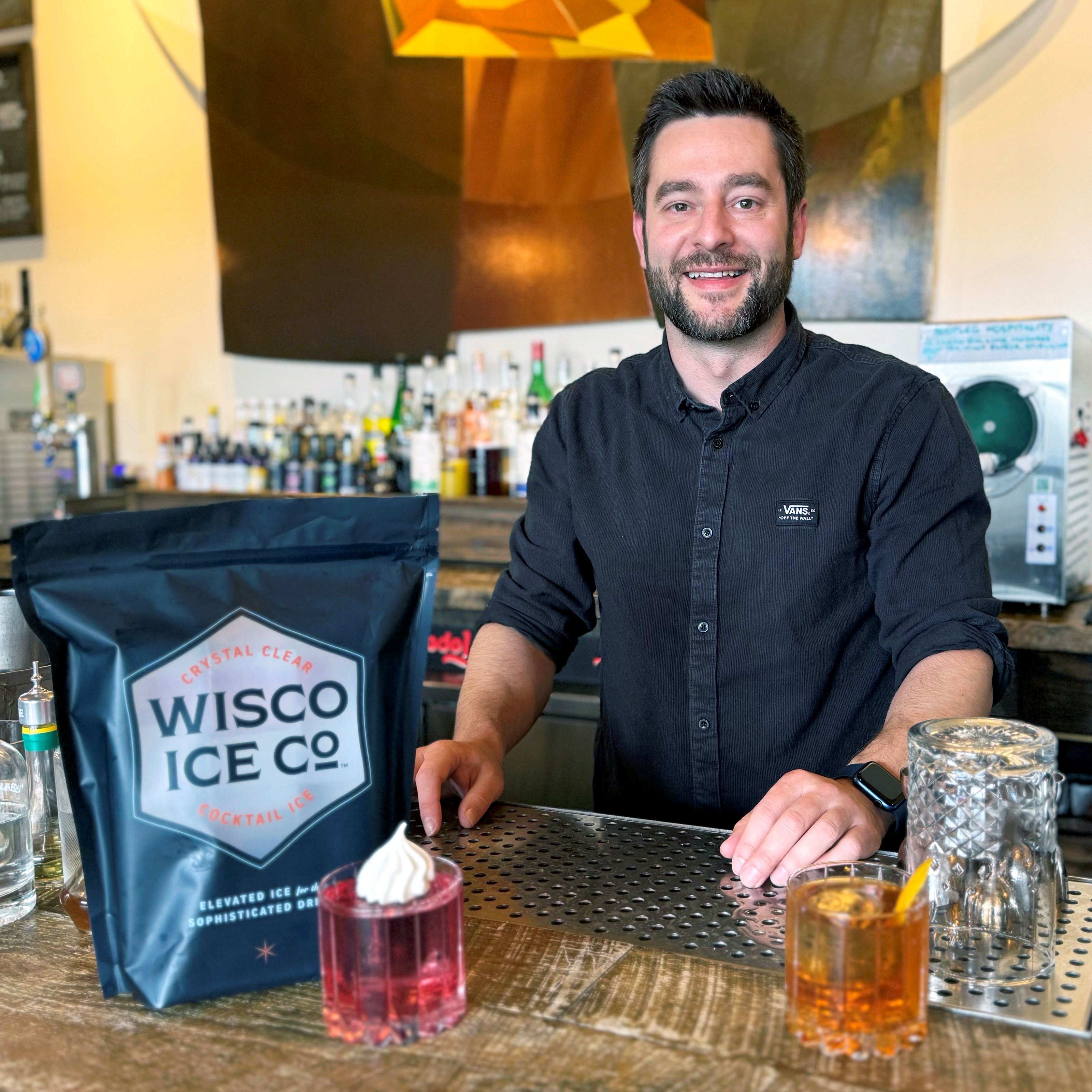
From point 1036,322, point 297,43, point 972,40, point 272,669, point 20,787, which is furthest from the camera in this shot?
point 297,43

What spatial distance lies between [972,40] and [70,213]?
9.95 feet

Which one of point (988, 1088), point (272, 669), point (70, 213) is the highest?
point (70, 213)

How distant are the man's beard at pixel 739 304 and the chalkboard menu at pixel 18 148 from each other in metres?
3.34

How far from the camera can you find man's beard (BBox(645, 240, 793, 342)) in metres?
1.50

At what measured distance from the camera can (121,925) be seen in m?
0.72

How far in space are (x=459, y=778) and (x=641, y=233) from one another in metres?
0.89

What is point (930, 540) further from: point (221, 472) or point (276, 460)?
point (221, 472)

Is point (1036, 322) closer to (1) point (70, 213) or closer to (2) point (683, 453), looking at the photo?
(2) point (683, 453)

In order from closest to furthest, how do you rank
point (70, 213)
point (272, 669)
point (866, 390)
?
point (272, 669), point (866, 390), point (70, 213)

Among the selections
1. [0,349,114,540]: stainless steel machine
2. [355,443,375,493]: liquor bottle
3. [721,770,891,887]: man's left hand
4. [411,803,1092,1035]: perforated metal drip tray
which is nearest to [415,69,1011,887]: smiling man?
[411,803,1092,1035]: perforated metal drip tray

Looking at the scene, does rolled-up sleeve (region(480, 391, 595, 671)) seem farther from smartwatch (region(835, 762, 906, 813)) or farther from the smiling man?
A: smartwatch (region(835, 762, 906, 813))

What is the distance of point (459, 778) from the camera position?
3.91ft

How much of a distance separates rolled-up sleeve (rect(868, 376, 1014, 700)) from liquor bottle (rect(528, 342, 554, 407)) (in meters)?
1.77

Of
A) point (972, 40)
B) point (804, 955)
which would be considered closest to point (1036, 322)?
point (972, 40)
